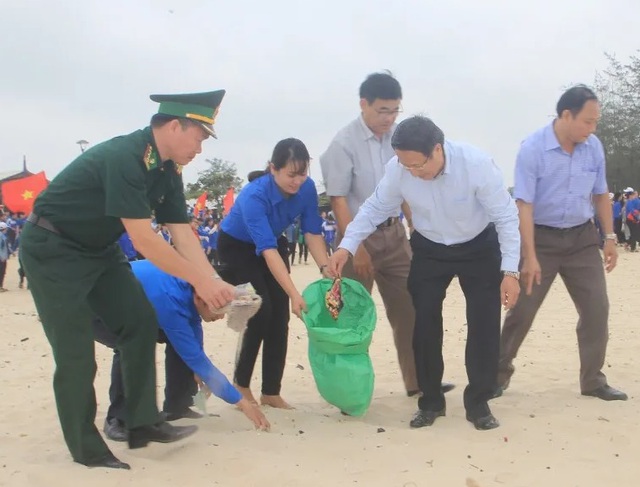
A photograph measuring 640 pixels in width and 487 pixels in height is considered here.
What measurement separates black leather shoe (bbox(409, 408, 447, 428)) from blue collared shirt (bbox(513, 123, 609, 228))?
1.38 m

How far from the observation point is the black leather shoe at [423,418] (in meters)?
3.79

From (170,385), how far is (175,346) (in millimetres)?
539

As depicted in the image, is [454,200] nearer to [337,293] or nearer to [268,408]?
[337,293]

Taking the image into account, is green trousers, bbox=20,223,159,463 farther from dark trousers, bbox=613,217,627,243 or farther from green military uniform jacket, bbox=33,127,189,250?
dark trousers, bbox=613,217,627,243

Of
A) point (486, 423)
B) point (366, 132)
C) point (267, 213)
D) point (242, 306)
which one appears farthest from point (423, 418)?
point (366, 132)

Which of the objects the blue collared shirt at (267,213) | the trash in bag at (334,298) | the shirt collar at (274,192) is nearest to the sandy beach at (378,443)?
the trash in bag at (334,298)

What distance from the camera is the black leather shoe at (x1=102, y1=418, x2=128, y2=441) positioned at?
367 cm

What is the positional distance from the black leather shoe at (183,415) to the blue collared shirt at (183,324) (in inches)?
21.5

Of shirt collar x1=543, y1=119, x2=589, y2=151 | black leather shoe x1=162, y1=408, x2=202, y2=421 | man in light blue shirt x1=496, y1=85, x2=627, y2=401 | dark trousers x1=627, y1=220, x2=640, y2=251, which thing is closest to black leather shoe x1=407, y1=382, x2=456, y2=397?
man in light blue shirt x1=496, y1=85, x2=627, y2=401

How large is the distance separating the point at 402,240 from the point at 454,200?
0.82m

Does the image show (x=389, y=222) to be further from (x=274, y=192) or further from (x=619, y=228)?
(x=619, y=228)

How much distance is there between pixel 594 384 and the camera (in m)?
4.33

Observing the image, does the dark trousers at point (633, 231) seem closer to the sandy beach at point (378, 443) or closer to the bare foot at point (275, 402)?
the sandy beach at point (378, 443)

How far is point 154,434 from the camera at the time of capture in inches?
137
